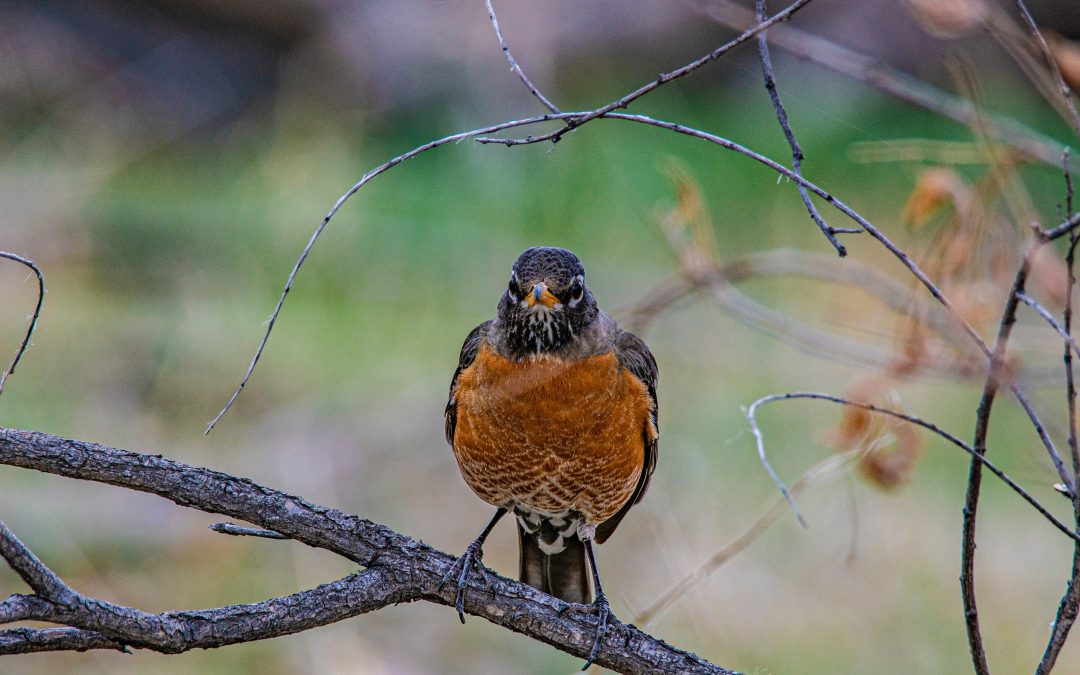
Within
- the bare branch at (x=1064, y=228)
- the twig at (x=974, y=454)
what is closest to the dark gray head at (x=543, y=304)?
the twig at (x=974, y=454)

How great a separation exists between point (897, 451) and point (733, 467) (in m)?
2.68

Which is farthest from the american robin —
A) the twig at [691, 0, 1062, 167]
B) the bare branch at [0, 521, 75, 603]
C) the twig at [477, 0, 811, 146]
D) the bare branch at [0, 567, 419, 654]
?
the bare branch at [0, 521, 75, 603]

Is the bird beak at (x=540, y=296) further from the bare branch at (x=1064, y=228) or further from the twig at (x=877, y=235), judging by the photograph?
the bare branch at (x=1064, y=228)

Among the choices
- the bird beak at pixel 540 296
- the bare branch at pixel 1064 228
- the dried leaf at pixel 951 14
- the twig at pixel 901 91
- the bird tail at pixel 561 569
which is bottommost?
the bare branch at pixel 1064 228

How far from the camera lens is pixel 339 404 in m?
6.87

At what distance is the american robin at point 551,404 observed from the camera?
10.6 ft

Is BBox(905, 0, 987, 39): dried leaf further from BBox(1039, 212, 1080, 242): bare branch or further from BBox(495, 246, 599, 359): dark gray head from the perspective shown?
BBox(495, 246, 599, 359): dark gray head

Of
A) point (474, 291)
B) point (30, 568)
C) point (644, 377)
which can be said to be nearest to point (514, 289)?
point (644, 377)

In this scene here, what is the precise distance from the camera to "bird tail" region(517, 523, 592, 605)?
3846mm

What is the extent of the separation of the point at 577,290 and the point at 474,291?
4276 millimetres

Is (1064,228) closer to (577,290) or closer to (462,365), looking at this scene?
(577,290)

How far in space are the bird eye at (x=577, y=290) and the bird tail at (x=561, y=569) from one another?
3.25 feet

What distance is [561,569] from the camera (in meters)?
3.88

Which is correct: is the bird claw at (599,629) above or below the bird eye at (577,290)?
below
